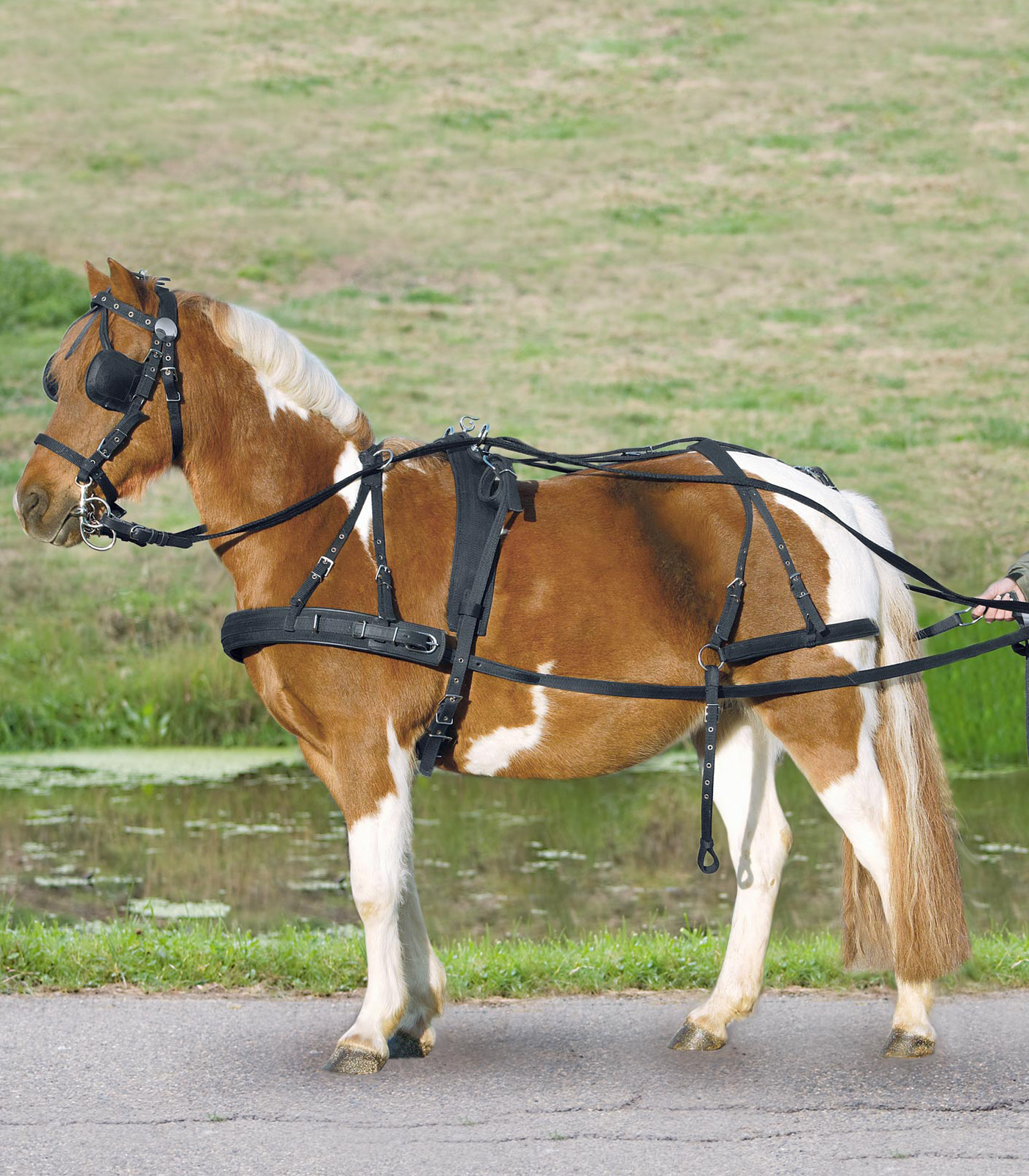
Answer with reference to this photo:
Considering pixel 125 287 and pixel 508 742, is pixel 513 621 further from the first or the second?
pixel 125 287

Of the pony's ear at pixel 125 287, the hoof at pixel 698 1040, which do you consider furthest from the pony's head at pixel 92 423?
the hoof at pixel 698 1040

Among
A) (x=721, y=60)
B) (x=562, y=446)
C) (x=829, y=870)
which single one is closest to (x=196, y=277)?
(x=562, y=446)

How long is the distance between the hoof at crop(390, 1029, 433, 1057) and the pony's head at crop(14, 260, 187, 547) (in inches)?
72.8

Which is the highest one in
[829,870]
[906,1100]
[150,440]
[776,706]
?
[150,440]

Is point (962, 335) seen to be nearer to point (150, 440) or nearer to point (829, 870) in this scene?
point (829, 870)

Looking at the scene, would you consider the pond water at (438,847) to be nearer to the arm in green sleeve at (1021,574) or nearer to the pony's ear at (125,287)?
the arm in green sleeve at (1021,574)

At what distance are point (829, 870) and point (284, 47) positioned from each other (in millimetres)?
29496

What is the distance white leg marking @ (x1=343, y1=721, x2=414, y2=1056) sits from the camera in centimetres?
409

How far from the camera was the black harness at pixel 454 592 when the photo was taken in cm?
405

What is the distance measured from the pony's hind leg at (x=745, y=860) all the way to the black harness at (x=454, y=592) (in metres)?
0.36

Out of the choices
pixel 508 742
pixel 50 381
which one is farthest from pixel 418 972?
pixel 50 381

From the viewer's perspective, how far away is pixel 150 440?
416cm

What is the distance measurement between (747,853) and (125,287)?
2.61 metres

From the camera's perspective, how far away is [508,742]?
4199mm
